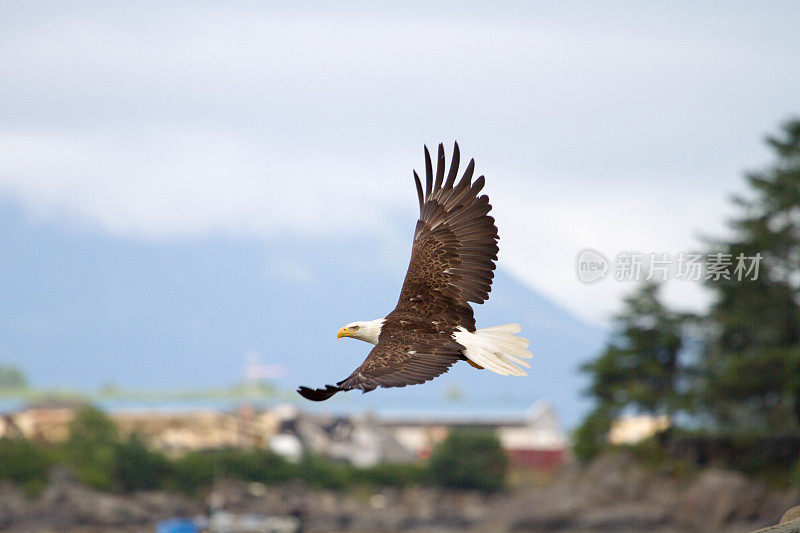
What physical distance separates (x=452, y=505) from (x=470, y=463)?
2.24 m

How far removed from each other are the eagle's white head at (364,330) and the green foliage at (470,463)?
45625 millimetres

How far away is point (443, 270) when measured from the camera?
9.91 metres

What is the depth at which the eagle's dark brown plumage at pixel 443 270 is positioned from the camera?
9.24m

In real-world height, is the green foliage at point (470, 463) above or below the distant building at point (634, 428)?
below

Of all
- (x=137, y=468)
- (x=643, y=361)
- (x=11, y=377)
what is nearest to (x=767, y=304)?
(x=643, y=361)

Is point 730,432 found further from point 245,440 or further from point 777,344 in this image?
point 245,440

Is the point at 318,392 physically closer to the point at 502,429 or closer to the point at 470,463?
the point at 470,463

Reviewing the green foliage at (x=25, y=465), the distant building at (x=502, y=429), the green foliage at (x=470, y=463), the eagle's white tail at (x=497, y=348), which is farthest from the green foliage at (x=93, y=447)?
the eagle's white tail at (x=497, y=348)

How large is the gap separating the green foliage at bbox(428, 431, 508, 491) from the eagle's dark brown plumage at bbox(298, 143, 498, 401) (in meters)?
45.2

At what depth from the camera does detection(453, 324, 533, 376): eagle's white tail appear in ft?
30.3

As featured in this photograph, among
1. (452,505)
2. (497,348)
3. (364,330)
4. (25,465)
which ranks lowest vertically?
(452,505)

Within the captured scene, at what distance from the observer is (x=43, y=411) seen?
75.5 metres

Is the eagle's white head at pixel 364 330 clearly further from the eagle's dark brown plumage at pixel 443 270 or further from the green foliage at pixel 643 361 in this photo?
Answer: the green foliage at pixel 643 361

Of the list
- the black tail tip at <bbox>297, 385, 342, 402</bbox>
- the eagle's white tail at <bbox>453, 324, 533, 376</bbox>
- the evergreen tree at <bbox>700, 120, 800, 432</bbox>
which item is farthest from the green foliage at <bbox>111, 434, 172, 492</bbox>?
the black tail tip at <bbox>297, 385, 342, 402</bbox>
